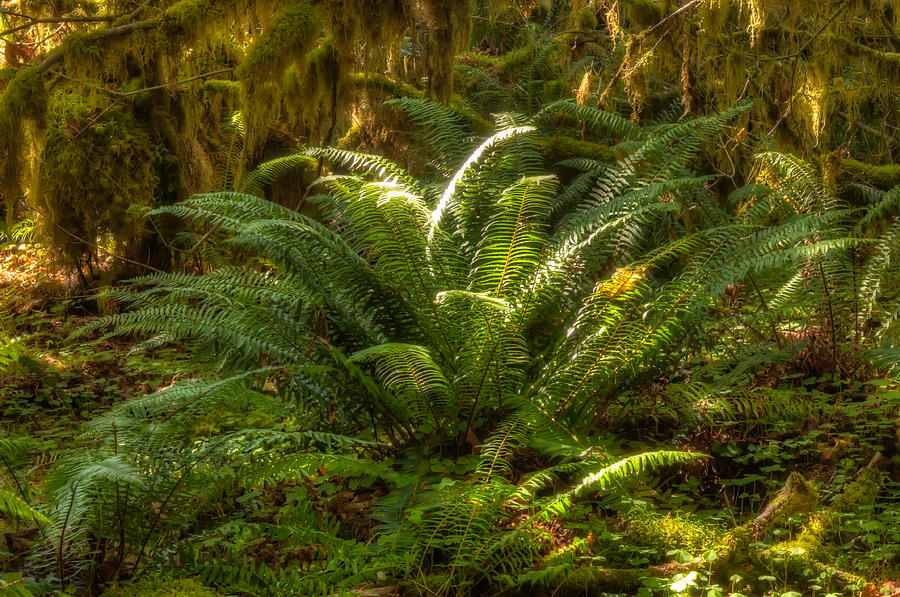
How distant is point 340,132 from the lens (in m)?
6.95

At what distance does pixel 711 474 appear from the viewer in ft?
10.4

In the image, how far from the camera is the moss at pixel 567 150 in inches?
237

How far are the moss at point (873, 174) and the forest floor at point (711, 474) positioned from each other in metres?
2.85

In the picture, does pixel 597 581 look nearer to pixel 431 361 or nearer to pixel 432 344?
pixel 431 361

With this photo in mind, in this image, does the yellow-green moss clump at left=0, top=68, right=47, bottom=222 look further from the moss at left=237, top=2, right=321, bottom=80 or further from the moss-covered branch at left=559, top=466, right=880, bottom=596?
the moss-covered branch at left=559, top=466, right=880, bottom=596

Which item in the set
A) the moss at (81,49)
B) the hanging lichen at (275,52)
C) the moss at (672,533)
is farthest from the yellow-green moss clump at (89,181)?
the moss at (672,533)

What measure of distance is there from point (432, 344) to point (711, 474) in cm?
131

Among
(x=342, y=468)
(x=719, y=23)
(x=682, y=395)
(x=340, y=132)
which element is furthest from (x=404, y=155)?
(x=342, y=468)

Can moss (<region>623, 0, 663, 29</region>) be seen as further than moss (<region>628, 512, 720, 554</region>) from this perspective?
Yes

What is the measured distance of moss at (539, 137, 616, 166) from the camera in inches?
237

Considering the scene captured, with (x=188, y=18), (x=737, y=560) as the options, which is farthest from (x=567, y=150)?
(x=737, y=560)

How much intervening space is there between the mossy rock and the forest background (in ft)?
0.04

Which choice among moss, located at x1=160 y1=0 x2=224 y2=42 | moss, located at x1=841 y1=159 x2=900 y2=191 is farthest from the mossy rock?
moss, located at x1=841 y1=159 x2=900 y2=191

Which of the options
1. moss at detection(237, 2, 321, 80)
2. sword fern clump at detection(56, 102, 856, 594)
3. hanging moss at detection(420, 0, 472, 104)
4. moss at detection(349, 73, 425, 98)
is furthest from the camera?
moss at detection(349, 73, 425, 98)
